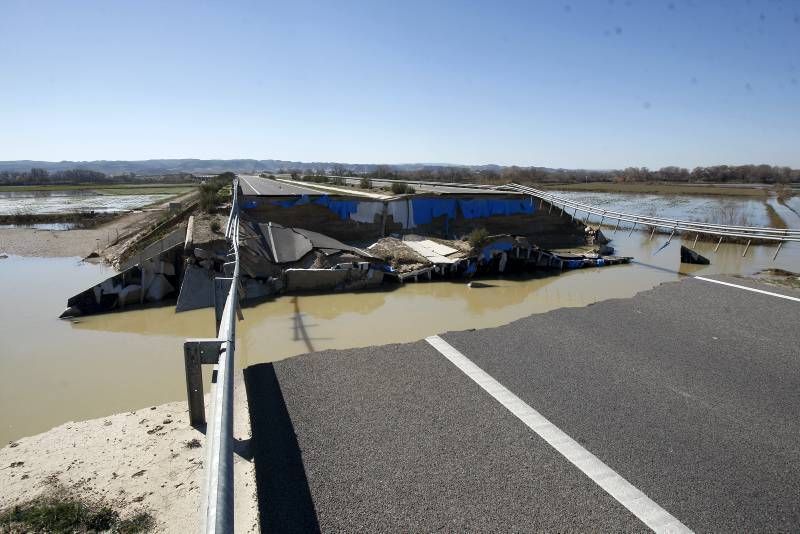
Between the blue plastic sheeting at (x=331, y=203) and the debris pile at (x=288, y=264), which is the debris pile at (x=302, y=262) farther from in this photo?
the blue plastic sheeting at (x=331, y=203)

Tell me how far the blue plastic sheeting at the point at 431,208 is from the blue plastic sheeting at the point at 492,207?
52 centimetres

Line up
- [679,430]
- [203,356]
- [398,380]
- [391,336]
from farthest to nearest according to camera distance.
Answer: [391,336]
[398,380]
[679,430]
[203,356]

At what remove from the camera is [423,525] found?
11.1ft

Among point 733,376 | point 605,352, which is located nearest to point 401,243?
point 605,352

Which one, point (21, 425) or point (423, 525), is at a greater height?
point (423, 525)

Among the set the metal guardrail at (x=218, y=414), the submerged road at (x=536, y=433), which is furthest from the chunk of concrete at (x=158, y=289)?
the submerged road at (x=536, y=433)

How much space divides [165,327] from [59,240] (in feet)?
59.8

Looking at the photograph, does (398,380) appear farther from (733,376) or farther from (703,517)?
(733,376)

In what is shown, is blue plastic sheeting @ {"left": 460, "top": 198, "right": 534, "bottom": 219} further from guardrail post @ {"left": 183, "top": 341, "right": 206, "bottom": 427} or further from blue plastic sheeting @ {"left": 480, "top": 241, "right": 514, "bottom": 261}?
guardrail post @ {"left": 183, "top": 341, "right": 206, "bottom": 427}

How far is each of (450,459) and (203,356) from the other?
8.00 ft

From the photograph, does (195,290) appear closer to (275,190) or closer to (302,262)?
(302,262)

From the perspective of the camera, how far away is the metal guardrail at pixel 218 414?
2.00 meters

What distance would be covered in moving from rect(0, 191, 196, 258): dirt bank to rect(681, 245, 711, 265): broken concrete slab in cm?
2497

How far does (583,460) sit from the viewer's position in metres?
4.20
